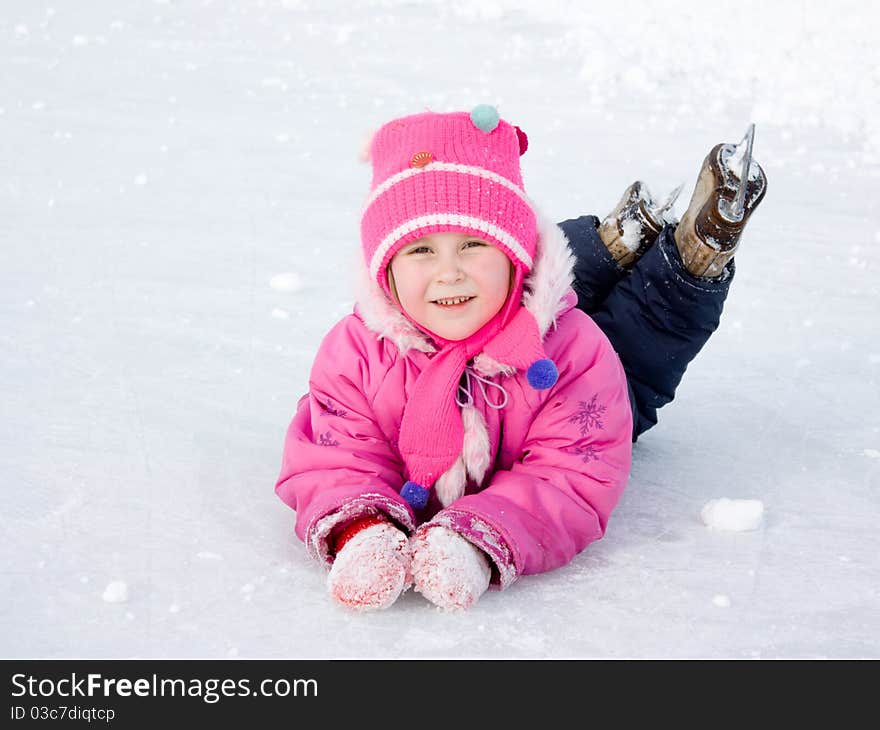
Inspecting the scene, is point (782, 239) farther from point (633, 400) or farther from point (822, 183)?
point (633, 400)

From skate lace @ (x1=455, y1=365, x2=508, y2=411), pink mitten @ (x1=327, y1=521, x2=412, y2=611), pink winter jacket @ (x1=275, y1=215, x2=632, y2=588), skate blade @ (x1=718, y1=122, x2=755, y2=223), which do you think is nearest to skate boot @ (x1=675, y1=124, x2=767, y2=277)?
skate blade @ (x1=718, y1=122, x2=755, y2=223)

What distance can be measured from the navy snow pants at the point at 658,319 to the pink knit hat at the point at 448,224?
17.8 inches

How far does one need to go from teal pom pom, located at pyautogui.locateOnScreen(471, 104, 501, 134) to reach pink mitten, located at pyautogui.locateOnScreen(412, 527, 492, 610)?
71 cm

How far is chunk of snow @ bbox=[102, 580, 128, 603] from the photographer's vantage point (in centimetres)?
192

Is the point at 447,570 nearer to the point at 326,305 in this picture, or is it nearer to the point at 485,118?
the point at 485,118

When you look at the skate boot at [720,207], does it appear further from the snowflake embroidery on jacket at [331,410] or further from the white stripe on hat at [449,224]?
the snowflake embroidery on jacket at [331,410]

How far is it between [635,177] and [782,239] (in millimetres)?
721

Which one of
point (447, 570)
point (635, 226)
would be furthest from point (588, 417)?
point (635, 226)

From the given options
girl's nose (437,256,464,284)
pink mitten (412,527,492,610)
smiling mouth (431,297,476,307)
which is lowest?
pink mitten (412,527,492,610)

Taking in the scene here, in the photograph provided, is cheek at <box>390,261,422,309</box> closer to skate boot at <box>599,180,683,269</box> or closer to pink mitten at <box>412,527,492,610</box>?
pink mitten at <box>412,527,492,610</box>

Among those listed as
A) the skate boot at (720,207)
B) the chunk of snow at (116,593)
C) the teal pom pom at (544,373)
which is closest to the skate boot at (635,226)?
the skate boot at (720,207)

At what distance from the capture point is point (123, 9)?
→ 6340 mm

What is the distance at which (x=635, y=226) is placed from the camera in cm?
274
